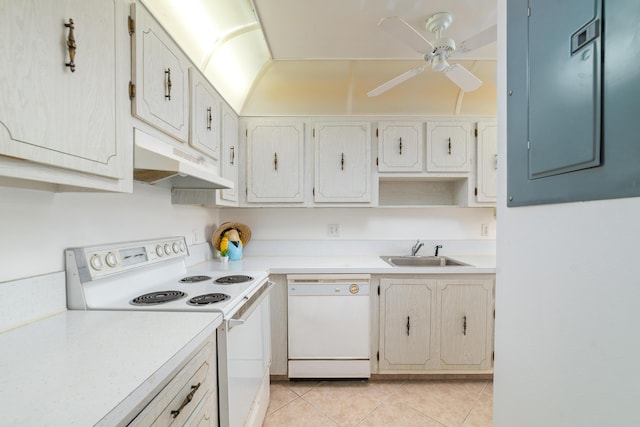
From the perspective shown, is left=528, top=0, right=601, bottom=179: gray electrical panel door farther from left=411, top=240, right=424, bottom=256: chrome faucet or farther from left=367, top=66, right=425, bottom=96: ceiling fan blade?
left=411, top=240, right=424, bottom=256: chrome faucet

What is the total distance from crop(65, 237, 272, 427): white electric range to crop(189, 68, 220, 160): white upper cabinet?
62 centimetres

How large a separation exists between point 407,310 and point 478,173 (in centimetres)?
133

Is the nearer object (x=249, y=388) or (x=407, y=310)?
(x=249, y=388)

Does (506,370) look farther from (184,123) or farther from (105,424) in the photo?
(184,123)

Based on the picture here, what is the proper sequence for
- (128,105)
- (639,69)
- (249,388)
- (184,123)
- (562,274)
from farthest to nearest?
1. (184,123)
2. (249,388)
3. (128,105)
4. (562,274)
5. (639,69)

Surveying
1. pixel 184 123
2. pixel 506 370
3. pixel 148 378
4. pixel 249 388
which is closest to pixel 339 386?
pixel 249 388

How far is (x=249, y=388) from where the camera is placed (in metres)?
1.27

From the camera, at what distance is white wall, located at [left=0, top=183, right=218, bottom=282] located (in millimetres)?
895

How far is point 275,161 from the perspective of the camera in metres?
2.29

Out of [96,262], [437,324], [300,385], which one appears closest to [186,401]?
[96,262]

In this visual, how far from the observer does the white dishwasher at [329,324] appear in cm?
196

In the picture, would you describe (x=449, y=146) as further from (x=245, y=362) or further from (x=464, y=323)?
(x=245, y=362)

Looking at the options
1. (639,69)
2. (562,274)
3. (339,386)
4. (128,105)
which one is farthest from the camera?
(339,386)

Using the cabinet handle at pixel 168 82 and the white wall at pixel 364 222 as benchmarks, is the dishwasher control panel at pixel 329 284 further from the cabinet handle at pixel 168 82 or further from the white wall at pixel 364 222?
the cabinet handle at pixel 168 82
